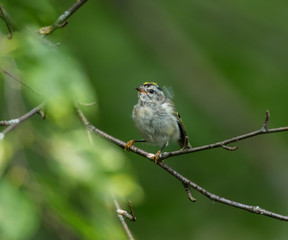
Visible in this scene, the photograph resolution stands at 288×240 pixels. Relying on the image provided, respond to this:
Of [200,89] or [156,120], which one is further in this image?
[200,89]

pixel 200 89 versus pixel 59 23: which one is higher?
pixel 59 23

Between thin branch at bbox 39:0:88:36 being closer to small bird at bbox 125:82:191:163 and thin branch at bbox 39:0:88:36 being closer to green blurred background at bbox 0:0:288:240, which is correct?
small bird at bbox 125:82:191:163

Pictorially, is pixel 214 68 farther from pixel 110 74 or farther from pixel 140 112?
pixel 140 112

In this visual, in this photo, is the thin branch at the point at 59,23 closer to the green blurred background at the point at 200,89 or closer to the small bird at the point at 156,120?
the small bird at the point at 156,120

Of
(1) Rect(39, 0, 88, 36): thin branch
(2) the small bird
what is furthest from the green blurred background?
(1) Rect(39, 0, 88, 36): thin branch

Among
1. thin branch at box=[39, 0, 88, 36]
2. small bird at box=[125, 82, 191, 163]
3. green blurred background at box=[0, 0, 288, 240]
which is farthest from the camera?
green blurred background at box=[0, 0, 288, 240]

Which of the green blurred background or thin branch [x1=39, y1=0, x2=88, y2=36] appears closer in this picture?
thin branch [x1=39, y1=0, x2=88, y2=36]

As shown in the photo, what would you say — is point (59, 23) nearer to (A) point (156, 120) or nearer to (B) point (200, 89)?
(A) point (156, 120)

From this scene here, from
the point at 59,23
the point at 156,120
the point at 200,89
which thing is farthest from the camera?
the point at 200,89

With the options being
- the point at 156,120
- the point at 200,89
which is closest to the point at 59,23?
the point at 156,120

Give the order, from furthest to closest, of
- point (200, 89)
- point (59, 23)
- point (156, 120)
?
point (200, 89) → point (156, 120) → point (59, 23)

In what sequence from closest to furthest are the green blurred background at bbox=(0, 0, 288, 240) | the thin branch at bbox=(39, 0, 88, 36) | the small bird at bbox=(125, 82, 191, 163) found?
the thin branch at bbox=(39, 0, 88, 36) < the small bird at bbox=(125, 82, 191, 163) < the green blurred background at bbox=(0, 0, 288, 240)

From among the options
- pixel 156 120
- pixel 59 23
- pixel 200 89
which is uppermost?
pixel 59 23

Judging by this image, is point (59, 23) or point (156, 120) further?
point (156, 120)
